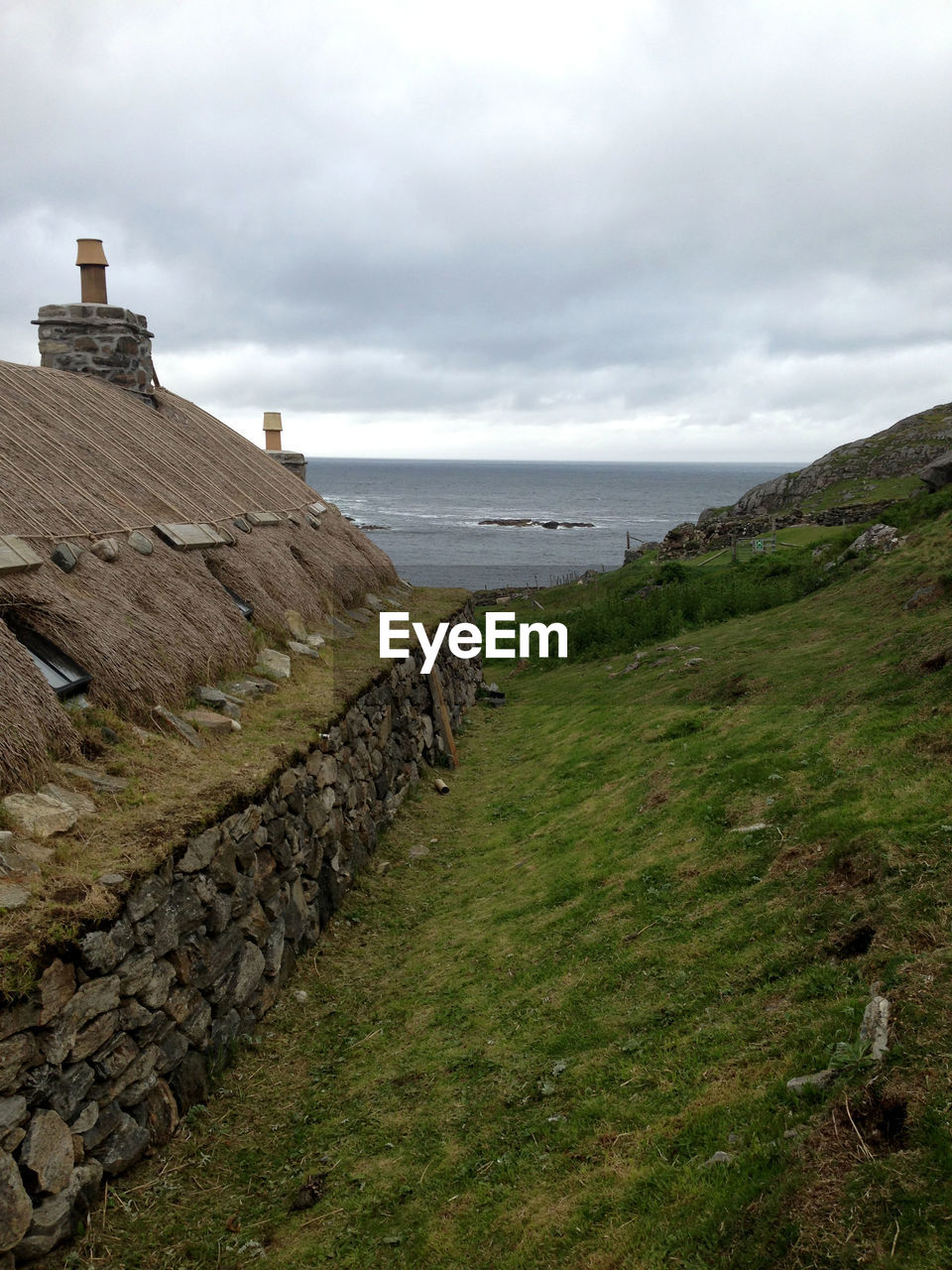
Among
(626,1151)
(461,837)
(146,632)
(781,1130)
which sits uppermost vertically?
(146,632)

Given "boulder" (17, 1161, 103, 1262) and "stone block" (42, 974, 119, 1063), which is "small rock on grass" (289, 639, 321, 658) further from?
"boulder" (17, 1161, 103, 1262)

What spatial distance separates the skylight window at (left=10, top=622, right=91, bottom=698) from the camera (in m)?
8.68

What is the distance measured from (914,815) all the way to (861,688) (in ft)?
14.9

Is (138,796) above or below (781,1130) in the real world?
above

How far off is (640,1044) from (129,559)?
8.57 meters

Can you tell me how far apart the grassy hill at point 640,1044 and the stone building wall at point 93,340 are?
37.8ft

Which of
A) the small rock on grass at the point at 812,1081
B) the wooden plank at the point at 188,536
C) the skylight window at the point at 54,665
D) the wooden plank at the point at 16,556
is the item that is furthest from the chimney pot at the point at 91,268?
the small rock on grass at the point at 812,1081

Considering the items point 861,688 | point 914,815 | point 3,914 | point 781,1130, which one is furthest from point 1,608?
point 861,688

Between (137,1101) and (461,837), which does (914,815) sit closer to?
(137,1101)

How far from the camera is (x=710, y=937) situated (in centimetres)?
734

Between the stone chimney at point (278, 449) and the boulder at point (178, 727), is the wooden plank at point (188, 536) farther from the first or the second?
the stone chimney at point (278, 449)

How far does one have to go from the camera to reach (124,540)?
11727 millimetres

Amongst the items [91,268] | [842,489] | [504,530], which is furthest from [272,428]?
[504,530]

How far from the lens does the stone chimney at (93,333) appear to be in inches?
666
